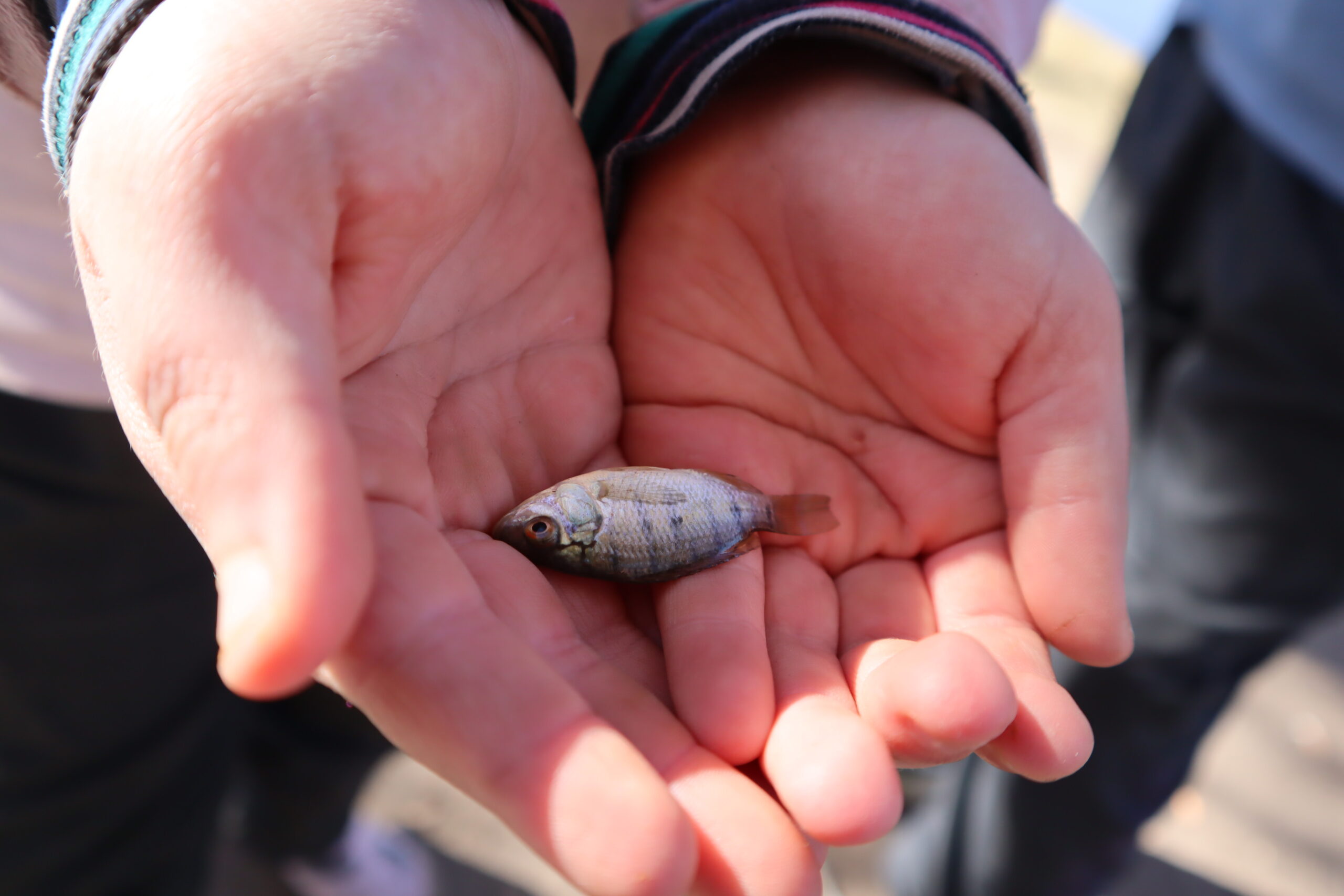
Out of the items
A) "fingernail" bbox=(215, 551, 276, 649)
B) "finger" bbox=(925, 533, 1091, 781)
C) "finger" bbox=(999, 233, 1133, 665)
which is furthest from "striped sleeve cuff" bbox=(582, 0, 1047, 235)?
"fingernail" bbox=(215, 551, 276, 649)

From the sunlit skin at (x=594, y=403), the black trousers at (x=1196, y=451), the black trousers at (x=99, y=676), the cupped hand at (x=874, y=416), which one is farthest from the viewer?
the black trousers at (x=1196, y=451)

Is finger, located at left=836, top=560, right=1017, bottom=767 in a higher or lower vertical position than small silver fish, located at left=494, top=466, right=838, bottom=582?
higher

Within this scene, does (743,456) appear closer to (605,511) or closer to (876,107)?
(605,511)

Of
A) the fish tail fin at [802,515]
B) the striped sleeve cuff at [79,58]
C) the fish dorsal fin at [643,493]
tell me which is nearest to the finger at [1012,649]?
the fish tail fin at [802,515]

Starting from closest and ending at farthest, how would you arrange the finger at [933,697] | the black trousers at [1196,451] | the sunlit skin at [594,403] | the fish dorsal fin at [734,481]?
the sunlit skin at [594,403] → the finger at [933,697] → the fish dorsal fin at [734,481] → the black trousers at [1196,451]

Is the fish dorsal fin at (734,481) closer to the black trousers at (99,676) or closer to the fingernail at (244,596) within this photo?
the fingernail at (244,596)

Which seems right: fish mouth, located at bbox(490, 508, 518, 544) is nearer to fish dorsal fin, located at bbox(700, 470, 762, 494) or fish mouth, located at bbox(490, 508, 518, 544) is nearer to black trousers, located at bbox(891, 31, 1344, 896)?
fish dorsal fin, located at bbox(700, 470, 762, 494)

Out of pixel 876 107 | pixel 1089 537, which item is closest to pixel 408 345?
pixel 876 107
